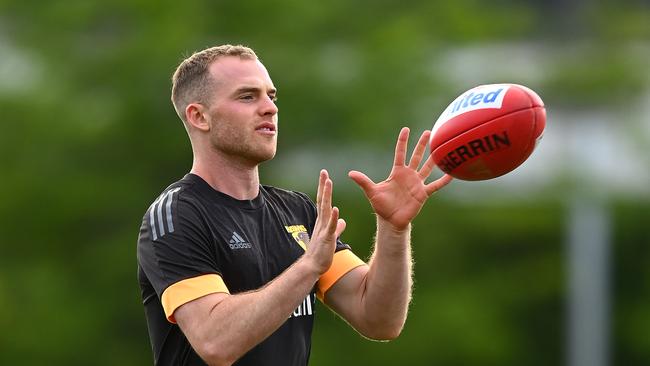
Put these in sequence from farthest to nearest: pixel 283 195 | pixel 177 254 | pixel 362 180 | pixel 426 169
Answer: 1. pixel 283 195
2. pixel 426 169
3. pixel 362 180
4. pixel 177 254

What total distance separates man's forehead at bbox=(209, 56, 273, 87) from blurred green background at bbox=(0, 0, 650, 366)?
1360 centimetres

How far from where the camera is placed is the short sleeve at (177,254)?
683cm

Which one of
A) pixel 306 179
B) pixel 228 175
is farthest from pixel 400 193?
pixel 306 179

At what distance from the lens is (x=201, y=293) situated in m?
6.78

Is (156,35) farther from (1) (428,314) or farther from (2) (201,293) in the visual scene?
(2) (201,293)

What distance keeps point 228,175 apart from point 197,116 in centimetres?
36

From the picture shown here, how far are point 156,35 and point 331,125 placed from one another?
2.97m

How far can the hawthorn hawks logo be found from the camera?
A: 748cm

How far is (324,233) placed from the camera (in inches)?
265

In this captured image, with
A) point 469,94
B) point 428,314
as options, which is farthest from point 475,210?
point 469,94

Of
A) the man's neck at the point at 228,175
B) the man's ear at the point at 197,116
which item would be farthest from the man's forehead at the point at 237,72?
the man's neck at the point at 228,175

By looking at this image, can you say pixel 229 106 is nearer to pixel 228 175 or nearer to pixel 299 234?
pixel 228 175

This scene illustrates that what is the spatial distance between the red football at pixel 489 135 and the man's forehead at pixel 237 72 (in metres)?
0.95

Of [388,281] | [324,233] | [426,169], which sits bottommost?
[388,281]
